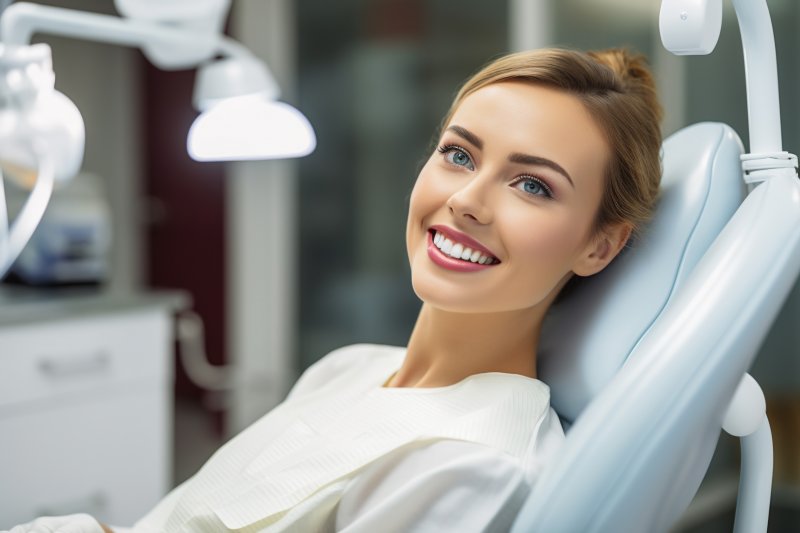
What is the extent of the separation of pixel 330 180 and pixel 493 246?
8.13ft

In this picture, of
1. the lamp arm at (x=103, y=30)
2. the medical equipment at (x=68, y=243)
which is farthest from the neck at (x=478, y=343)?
the medical equipment at (x=68, y=243)

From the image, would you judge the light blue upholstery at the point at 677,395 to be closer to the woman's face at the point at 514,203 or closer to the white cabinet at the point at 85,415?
the woman's face at the point at 514,203

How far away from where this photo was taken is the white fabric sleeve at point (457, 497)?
31.1 inches

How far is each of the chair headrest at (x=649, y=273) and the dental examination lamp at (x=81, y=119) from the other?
1.70ft

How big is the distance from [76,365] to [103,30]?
3.45 ft

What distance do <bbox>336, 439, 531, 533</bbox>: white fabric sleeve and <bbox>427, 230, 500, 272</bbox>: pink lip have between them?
203 millimetres

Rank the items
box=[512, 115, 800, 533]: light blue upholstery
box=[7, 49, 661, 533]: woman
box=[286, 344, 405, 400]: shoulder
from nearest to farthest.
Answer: box=[512, 115, 800, 533]: light blue upholstery
box=[7, 49, 661, 533]: woman
box=[286, 344, 405, 400]: shoulder

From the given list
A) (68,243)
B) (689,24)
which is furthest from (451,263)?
(68,243)

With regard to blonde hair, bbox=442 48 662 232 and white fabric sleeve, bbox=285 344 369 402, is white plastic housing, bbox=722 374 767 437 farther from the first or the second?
white fabric sleeve, bbox=285 344 369 402

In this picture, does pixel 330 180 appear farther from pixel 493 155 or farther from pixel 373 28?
pixel 493 155

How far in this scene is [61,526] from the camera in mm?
944

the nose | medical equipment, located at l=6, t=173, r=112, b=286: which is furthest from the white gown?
medical equipment, located at l=6, t=173, r=112, b=286

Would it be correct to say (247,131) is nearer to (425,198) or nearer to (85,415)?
(425,198)

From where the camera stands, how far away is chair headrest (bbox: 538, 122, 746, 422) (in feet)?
3.10
